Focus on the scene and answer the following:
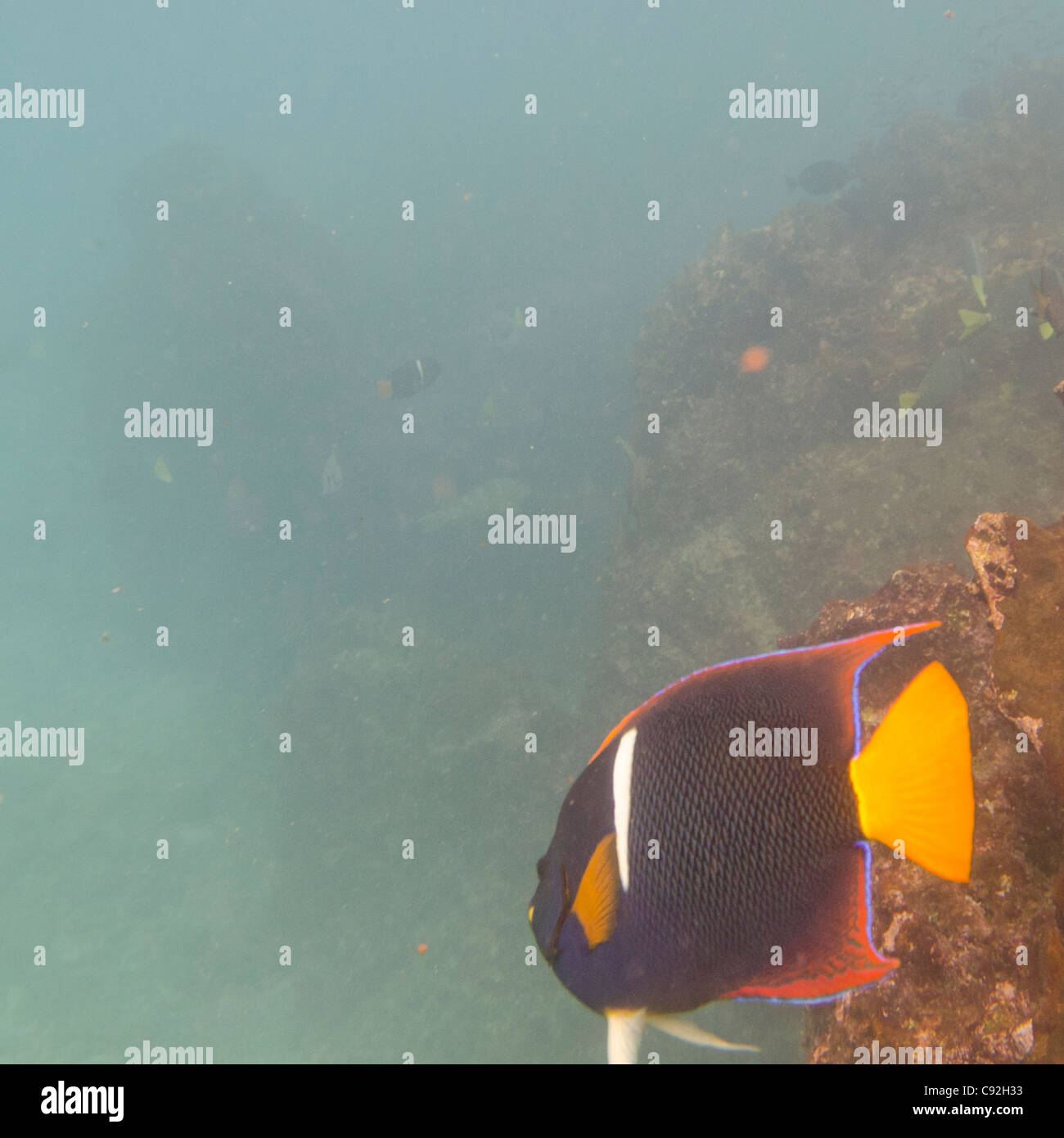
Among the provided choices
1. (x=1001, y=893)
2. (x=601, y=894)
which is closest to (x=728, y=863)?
(x=601, y=894)

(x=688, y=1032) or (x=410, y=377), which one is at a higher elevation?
(x=410, y=377)

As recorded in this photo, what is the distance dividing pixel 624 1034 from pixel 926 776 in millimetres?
612

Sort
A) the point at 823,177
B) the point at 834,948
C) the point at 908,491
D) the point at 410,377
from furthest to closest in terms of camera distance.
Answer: the point at 823,177 → the point at 410,377 → the point at 908,491 → the point at 834,948

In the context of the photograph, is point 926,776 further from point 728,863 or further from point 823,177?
point 823,177

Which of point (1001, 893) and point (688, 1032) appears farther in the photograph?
point (1001, 893)

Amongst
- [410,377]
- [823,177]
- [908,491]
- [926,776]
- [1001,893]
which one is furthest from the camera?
[823,177]

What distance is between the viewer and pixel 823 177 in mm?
11906

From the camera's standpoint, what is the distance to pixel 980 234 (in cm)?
967

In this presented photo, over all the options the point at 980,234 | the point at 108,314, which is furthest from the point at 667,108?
the point at 980,234

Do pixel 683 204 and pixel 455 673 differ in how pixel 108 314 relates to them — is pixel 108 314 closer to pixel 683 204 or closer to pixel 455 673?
pixel 455 673

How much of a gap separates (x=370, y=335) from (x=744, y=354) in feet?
61.6

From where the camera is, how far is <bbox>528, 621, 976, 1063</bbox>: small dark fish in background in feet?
3.00

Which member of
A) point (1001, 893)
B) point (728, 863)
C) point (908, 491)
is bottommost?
point (1001, 893)

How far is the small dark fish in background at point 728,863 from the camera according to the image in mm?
915
